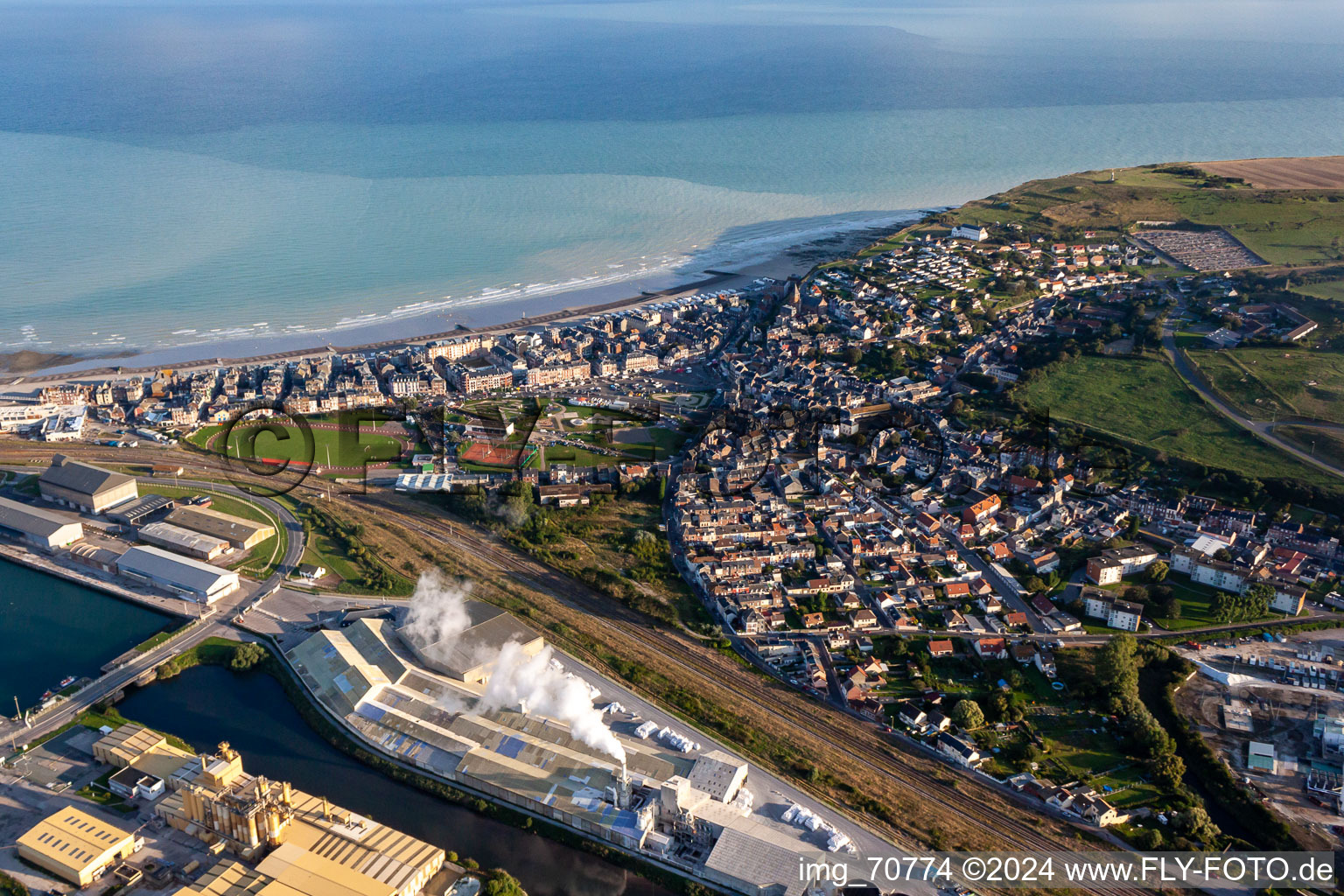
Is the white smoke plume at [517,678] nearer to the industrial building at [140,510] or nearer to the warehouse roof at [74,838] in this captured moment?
the warehouse roof at [74,838]

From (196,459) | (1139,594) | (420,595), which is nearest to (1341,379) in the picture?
(1139,594)

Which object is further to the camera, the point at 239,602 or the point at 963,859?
the point at 239,602

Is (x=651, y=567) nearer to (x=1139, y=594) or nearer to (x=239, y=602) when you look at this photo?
(x=239, y=602)

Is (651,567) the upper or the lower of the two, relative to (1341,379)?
lower

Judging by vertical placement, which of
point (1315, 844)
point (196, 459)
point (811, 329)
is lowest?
point (1315, 844)

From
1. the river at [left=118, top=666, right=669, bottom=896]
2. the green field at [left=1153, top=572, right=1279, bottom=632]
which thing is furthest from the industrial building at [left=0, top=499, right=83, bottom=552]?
the green field at [left=1153, top=572, right=1279, bottom=632]

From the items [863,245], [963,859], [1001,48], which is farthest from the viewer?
[1001,48]

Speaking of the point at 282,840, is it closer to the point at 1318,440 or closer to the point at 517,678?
the point at 517,678

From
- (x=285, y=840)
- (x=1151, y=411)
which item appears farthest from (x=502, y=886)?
(x=1151, y=411)
